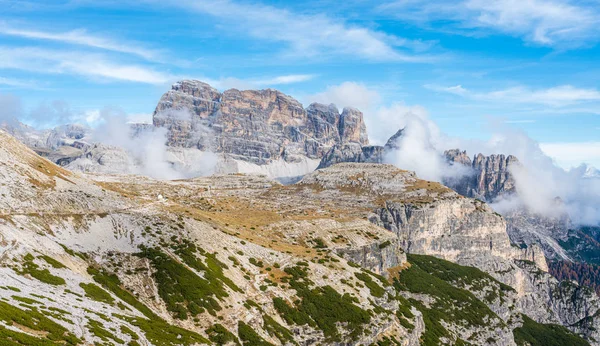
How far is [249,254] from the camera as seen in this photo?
10862 cm

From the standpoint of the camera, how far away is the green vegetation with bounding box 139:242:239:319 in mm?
77062

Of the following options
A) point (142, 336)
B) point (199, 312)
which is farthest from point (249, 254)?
point (142, 336)

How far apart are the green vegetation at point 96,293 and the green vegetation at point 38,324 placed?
16509 millimetres

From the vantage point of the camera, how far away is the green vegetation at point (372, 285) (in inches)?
4628

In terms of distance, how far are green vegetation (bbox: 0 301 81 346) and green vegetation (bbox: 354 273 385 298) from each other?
84.0 meters

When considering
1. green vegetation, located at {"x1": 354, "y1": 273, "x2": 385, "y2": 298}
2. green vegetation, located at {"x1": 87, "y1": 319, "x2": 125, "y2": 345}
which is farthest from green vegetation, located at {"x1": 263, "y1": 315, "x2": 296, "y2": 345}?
green vegetation, located at {"x1": 354, "y1": 273, "x2": 385, "y2": 298}

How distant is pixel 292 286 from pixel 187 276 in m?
26.5

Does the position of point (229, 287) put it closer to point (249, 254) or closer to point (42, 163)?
point (249, 254)

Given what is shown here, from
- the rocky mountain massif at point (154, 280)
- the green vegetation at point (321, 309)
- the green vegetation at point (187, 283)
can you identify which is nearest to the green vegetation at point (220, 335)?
the rocky mountain massif at point (154, 280)

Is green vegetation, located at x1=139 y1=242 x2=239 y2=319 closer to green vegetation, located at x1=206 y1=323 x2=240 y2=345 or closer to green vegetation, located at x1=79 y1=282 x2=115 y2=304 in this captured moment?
green vegetation, located at x1=206 y1=323 x2=240 y2=345

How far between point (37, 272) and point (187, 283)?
2598 cm

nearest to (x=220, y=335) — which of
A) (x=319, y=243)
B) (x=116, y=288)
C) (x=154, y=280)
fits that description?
(x=154, y=280)

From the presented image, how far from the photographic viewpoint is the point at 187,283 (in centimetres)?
8188

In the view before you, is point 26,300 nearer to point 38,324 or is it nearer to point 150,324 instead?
point 38,324
